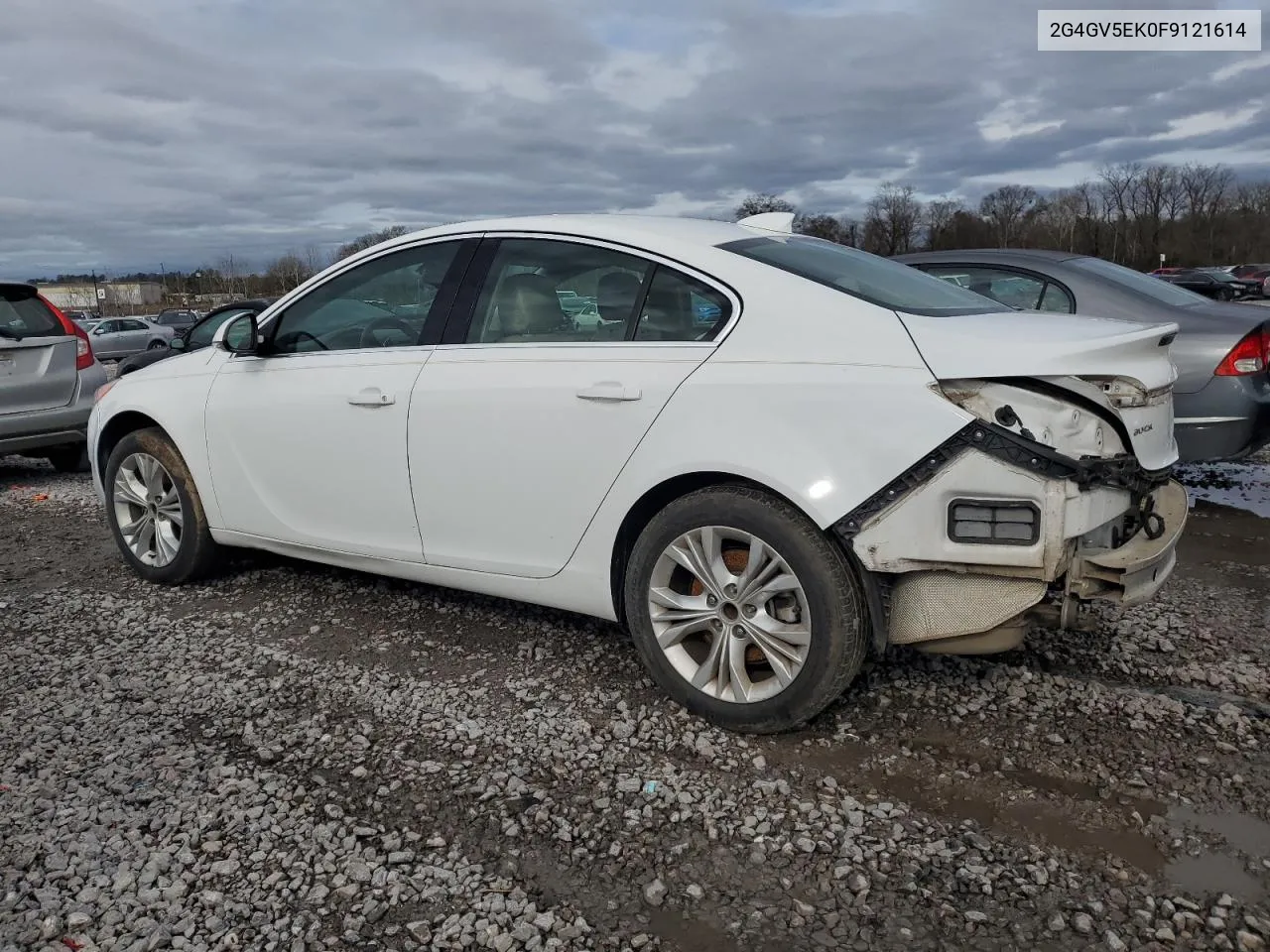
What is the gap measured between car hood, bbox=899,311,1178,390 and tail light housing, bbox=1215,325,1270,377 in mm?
2803

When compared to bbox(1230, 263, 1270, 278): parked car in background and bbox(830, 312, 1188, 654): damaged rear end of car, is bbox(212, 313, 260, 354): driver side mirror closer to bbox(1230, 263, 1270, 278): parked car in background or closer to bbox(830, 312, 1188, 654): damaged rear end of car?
bbox(830, 312, 1188, 654): damaged rear end of car

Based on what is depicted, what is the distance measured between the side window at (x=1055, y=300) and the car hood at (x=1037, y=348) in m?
2.87

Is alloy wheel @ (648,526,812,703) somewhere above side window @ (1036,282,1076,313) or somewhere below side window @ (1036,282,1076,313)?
below

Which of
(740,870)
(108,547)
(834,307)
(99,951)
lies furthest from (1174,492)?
(108,547)

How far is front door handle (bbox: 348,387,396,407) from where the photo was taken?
374 cm

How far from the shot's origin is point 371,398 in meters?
3.79

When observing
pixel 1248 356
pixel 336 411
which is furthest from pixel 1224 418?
pixel 336 411

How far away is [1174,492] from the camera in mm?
3248

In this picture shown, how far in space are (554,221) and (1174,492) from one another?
95.2 inches

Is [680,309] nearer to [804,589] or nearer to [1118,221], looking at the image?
[804,589]

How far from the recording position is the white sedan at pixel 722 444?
271 cm

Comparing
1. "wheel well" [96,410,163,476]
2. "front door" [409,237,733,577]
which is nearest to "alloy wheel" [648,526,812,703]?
"front door" [409,237,733,577]

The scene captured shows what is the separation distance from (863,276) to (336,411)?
2.13 m

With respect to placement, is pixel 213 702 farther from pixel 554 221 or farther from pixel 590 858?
pixel 554 221
